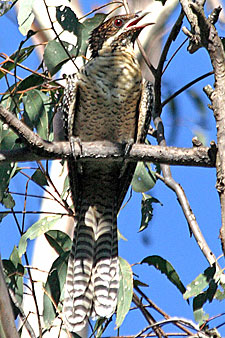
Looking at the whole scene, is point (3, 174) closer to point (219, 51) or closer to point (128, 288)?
point (128, 288)

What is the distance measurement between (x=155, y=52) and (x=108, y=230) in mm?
1515

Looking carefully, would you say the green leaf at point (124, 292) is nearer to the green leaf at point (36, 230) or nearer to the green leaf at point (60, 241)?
the green leaf at point (60, 241)

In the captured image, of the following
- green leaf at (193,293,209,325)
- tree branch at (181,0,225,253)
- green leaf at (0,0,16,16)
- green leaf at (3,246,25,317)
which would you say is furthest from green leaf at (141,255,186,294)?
green leaf at (0,0,16,16)

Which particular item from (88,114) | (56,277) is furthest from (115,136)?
(56,277)

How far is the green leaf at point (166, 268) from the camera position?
329 cm

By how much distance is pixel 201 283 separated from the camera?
278 centimetres

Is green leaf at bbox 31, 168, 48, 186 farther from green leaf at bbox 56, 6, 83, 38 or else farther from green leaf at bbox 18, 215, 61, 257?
green leaf at bbox 56, 6, 83, 38

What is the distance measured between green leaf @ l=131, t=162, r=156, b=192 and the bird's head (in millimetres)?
770

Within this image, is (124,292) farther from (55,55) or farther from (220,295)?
(55,55)

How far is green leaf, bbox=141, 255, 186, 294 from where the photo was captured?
3287mm

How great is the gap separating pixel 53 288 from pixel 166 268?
2.16ft

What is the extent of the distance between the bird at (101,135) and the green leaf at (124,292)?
0.05 meters

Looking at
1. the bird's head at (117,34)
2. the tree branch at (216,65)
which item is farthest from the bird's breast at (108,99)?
the tree branch at (216,65)

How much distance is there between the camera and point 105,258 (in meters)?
3.62
